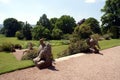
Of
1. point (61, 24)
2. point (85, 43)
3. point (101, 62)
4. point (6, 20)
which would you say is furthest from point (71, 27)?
point (101, 62)

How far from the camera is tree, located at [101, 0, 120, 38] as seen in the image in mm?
42531

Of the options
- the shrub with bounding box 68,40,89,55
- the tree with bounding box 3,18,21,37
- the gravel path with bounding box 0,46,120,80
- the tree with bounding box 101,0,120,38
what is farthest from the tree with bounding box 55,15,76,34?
the gravel path with bounding box 0,46,120,80

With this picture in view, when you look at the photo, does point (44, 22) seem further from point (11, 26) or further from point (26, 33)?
point (11, 26)

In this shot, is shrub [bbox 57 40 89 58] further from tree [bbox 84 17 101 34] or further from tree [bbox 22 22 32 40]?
tree [bbox 22 22 32 40]

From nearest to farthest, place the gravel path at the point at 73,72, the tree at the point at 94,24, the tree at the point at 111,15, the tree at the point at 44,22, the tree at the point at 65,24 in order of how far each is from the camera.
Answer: the gravel path at the point at 73,72
the tree at the point at 111,15
the tree at the point at 94,24
the tree at the point at 65,24
the tree at the point at 44,22

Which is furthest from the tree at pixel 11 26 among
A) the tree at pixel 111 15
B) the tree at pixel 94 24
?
the tree at pixel 111 15

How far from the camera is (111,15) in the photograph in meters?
42.2

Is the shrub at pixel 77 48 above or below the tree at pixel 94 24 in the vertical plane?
below

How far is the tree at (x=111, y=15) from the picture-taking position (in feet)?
140

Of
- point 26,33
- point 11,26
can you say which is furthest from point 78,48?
point 11,26

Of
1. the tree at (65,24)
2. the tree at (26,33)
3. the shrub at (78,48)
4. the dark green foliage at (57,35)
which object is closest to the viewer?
the shrub at (78,48)

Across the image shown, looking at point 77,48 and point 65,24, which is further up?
point 65,24

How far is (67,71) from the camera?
10922 millimetres

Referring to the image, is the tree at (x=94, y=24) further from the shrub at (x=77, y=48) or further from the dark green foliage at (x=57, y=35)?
the shrub at (x=77, y=48)
